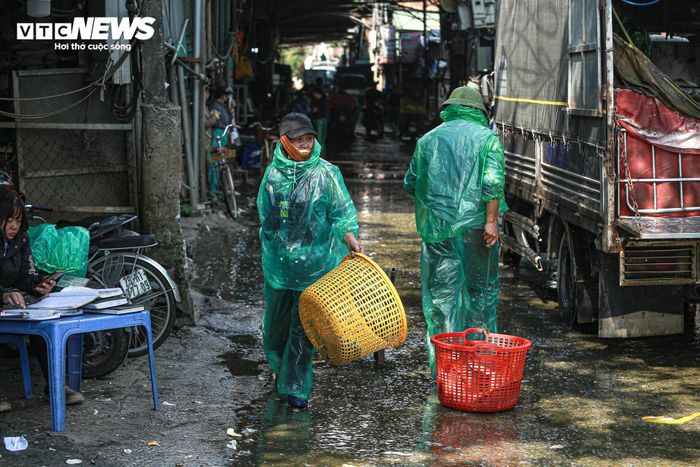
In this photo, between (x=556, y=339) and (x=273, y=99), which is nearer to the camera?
(x=556, y=339)

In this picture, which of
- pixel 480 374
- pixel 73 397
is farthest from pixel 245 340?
pixel 480 374

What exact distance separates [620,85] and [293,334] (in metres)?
3.44

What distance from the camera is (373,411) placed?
20.4 ft

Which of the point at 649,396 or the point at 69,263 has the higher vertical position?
the point at 69,263

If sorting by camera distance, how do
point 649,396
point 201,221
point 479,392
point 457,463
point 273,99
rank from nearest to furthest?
point 457,463 → point 479,392 → point 649,396 → point 201,221 → point 273,99

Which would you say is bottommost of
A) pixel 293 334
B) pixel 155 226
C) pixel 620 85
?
pixel 293 334

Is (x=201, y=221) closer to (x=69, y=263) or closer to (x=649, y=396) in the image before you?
(x=69, y=263)

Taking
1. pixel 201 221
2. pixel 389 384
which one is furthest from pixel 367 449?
pixel 201 221

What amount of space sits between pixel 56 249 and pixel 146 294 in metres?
0.75

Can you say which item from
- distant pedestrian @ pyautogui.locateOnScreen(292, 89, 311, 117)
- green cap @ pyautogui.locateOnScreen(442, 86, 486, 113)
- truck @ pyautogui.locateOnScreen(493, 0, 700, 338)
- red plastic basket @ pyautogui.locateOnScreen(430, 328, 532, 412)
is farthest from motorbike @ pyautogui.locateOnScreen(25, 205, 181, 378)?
distant pedestrian @ pyautogui.locateOnScreen(292, 89, 311, 117)

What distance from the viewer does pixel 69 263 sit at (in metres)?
6.76

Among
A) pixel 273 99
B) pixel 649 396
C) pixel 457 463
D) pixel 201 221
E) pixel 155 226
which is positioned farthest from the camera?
pixel 273 99

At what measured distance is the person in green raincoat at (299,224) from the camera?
6230 millimetres

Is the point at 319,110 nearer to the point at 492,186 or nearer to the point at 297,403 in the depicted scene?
the point at 492,186
